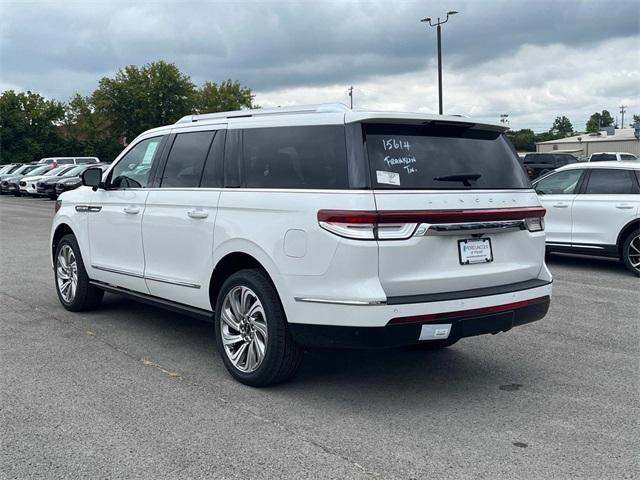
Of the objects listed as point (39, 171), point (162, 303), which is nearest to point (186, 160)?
point (162, 303)

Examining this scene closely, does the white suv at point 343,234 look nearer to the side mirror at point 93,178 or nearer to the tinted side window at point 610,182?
the side mirror at point 93,178

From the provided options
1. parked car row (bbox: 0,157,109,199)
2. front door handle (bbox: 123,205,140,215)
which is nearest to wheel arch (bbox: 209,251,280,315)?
front door handle (bbox: 123,205,140,215)

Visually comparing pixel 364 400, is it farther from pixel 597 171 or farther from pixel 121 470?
pixel 597 171

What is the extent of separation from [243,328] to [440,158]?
6.00ft

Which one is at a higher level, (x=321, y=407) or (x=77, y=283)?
(x=77, y=283)

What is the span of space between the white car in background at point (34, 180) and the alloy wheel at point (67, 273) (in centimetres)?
2833

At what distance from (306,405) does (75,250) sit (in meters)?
3.76

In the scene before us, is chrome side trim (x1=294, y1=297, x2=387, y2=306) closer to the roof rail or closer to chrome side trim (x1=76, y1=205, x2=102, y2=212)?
the roof rail

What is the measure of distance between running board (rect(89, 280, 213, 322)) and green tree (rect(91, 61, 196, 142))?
59338 mm

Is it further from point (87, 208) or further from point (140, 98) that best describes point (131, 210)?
point (140, 98)

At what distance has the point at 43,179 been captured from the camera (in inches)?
1320

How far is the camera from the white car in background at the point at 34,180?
113ft

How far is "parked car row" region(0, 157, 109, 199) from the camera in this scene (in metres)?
31.8

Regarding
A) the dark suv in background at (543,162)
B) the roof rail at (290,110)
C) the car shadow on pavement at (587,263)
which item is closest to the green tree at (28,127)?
the dark suv in background at (543,162)
